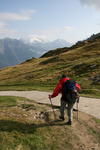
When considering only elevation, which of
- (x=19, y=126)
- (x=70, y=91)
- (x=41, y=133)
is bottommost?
(x=41, y=133)

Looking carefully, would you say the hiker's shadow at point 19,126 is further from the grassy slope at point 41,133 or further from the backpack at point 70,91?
the backpack at point 70,91

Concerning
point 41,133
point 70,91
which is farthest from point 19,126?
point 70,91

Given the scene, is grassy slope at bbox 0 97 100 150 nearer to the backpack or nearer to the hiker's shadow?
the hiker's shadow

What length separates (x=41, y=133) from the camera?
1312 cm

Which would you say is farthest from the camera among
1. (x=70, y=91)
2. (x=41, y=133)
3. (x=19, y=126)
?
(x=70, y=91)

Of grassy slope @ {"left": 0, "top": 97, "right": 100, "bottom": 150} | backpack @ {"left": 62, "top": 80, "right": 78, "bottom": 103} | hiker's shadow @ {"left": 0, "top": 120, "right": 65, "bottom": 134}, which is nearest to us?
grassy slope @ {"left": 0, "top": 97, "right": 100, "bottom": 150}

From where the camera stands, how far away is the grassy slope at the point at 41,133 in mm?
12047

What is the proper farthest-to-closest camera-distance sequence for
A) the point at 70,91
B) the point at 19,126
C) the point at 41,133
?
the point at 70,91, the point at 19,126, the point at 41,133

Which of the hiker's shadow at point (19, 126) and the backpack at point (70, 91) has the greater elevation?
the backpack at point (70, 91)

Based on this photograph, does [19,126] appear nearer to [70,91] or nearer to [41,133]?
[41,133]

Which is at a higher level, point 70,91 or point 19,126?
point 70,91

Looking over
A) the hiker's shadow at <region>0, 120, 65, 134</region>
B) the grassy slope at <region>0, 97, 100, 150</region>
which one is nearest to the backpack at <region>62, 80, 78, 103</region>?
the grassy slope at <region>0, 97, 100, 150</region>

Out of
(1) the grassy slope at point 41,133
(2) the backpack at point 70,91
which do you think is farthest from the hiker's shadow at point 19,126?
(2) the backpack at point 70,91

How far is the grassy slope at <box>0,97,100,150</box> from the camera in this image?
39.5 feet
